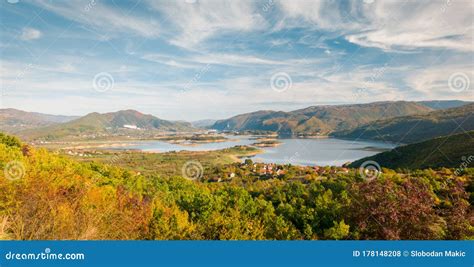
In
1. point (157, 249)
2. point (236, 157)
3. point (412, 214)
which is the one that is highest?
point (157, 249)

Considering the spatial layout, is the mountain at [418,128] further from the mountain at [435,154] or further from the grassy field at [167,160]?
the grassy field at [167,160]

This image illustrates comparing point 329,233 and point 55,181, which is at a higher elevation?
point 55,181

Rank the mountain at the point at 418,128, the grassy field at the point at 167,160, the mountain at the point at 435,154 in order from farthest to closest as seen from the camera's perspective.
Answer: the mountain at the point at 418,128 → the grassy field at the point at 167,160 → the mountain at the point at 435,154

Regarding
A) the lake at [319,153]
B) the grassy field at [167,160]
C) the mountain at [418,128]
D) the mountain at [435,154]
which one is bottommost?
the grassy field at [167,160]

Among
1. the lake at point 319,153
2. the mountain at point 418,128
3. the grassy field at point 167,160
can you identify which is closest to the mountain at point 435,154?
the lake at point 319,153

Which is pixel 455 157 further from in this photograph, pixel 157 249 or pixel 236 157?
pixel 236 157

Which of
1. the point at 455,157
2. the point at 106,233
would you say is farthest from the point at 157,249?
the point at 455,157

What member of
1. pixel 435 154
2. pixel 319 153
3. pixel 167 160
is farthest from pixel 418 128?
pixel 167 160
